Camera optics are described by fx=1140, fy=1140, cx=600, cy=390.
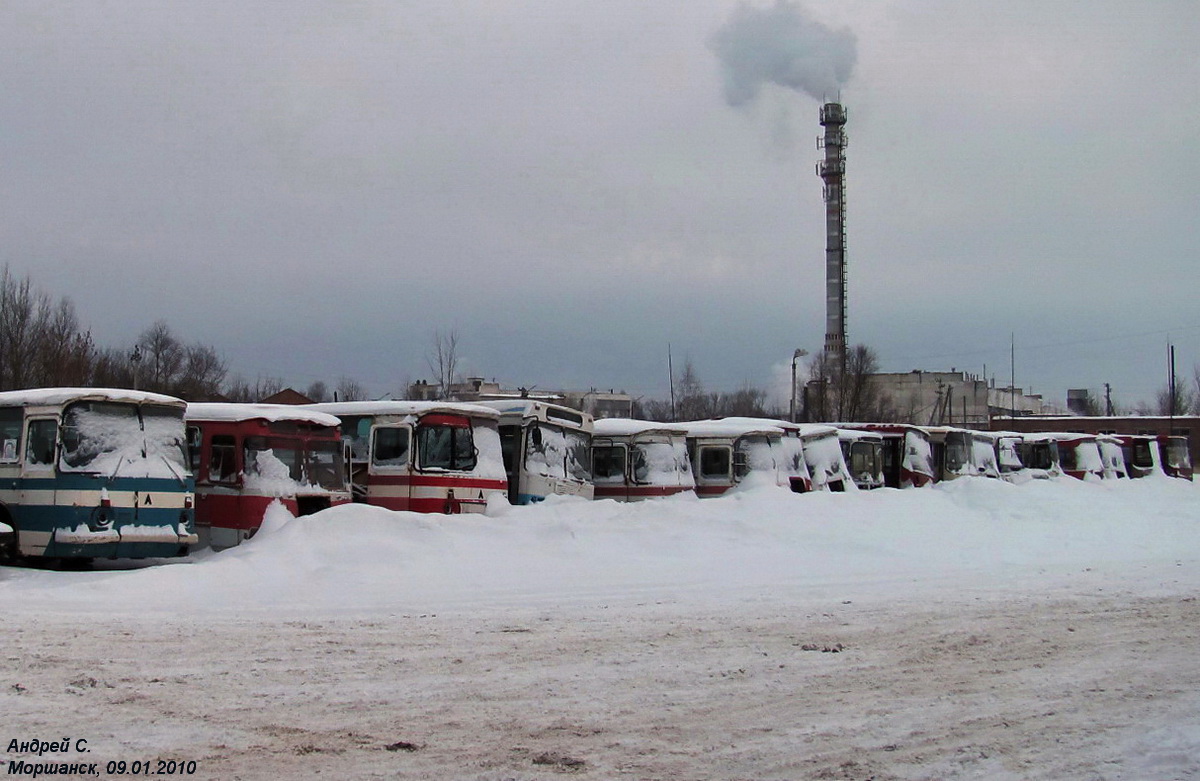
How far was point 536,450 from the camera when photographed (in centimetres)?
2262

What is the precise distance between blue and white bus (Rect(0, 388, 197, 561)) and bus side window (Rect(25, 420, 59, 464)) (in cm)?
1

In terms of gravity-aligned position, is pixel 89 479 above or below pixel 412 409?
below

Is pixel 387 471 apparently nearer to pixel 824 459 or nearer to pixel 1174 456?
pixel 824 459

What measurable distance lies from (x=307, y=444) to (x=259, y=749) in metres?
11.9

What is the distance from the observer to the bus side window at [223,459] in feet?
58.4

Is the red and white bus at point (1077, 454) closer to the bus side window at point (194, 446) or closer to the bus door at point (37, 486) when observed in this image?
the bus side window at point (194, 446)

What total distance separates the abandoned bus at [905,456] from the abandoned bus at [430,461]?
662 inches

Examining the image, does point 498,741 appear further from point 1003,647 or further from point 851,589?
point 851,589

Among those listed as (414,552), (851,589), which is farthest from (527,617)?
(851,589)

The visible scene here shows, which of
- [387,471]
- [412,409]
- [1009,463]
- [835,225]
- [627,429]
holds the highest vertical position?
[835,225]

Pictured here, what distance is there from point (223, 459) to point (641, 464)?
11.0 meters

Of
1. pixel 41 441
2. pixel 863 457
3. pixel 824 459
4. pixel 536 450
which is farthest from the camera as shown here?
pixel 863 457

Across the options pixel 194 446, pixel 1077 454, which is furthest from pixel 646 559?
pixel 1077 454

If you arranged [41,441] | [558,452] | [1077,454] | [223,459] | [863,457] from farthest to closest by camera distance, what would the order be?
1. [1077,454]
2. [863,457]
3. [558,452]
4. [223,459]
5. [41,441]
